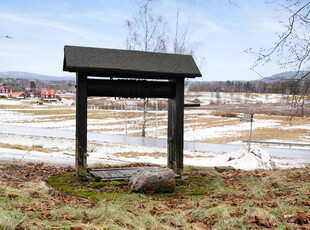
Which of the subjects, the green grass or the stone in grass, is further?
the stone in grass

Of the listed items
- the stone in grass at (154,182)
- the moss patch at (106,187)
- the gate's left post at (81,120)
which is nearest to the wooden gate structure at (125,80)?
the gate's left post at (81,120)

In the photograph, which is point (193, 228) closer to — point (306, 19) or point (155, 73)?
point (155, 73)

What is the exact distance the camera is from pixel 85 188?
7.90 metres

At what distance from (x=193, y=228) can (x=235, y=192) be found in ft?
10.0

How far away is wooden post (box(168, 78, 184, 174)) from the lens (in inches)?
367

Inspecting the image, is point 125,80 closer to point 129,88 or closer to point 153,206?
point 129,88

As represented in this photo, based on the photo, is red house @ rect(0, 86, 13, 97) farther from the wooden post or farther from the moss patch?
the wooden post

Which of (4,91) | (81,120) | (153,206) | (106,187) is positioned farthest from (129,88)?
(4,91)

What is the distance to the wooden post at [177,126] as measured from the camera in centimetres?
932

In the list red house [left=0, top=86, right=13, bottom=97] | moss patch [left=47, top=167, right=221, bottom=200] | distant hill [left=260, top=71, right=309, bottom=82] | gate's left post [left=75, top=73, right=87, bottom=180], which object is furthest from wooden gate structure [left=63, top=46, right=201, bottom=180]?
red house [left=0, top=86, right=13, bottom=97]

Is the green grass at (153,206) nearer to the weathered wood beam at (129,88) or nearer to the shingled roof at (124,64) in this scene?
the weathered wood beam at (129,88)

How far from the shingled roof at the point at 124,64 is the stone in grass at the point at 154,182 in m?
2.62

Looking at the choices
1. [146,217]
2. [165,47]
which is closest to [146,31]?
[165,47]

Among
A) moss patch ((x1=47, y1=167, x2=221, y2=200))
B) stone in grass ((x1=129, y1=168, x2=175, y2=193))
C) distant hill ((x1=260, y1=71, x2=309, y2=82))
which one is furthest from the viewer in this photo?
distant hill ((x1=260, y1=71, x2=309, y2=82))
